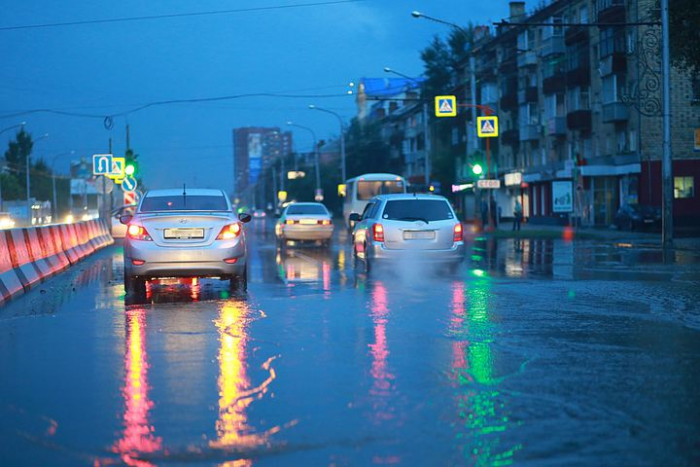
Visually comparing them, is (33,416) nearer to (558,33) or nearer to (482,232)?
(482,232)

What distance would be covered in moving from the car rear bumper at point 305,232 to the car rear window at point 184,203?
1666cm

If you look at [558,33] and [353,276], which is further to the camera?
[558,33]

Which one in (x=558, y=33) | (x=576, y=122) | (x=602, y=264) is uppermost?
(x=558, y=33)

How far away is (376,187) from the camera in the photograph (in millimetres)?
47938

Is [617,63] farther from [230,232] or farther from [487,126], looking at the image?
[230,232]

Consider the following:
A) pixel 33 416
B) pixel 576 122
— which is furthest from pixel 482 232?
pixel 33 416

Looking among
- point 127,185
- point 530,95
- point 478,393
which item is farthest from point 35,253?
point 530,95

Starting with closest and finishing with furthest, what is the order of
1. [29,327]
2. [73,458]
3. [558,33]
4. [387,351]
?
[73,458]
[387,351]
[29,327]
[558,33]

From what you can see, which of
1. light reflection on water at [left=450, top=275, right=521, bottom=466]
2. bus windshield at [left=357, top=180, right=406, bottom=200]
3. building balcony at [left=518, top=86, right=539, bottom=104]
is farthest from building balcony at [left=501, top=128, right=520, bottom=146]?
light reflection on water at [left=450, top=275, right=521, bottom=466]

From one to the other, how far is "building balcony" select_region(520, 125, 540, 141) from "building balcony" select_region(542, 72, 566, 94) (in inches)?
138

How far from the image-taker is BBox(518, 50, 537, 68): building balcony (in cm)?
6581

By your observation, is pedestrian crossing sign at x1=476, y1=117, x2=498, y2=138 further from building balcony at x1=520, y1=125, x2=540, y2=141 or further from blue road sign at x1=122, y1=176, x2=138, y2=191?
building balcony at x1=520, y1=125, x2=540, y2=141

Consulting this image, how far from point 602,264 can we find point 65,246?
12.9m

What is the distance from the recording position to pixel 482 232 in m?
46.1
